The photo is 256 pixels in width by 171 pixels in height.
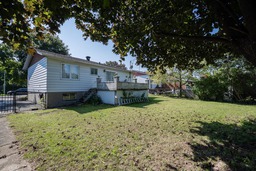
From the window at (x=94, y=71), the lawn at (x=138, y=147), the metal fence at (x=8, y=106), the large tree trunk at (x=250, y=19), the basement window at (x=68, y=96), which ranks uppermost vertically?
the window at (x=94, y=71)

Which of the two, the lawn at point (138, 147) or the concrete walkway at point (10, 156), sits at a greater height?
the lawn at point (138, 147)

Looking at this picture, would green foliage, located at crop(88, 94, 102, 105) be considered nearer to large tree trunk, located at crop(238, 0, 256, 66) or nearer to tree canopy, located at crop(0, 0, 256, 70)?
tree canopy, located at crop(0, 0, 256, 70)

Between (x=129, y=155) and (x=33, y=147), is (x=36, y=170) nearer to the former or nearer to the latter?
(x=33, y=147)

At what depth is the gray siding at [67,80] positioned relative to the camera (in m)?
10.9

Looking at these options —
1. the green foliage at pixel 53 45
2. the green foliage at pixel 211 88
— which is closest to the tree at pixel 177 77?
the green foliage at pixel 211 88

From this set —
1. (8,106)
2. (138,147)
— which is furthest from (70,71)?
(138,147)

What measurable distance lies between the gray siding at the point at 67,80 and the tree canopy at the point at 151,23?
25.7 ft

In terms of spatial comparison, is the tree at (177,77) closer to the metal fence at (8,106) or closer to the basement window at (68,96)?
the basement window at (68,96)

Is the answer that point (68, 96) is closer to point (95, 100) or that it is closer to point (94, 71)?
point (95, 100)

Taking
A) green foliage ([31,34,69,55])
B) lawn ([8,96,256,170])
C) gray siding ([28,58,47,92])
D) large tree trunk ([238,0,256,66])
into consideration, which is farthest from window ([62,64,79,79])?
green foliage ([31,34,69,55])

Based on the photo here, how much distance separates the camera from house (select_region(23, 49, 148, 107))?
10874mm

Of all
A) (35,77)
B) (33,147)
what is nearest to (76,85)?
(35,77)

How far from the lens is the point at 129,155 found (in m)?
3.39

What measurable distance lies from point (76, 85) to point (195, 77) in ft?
52.6
